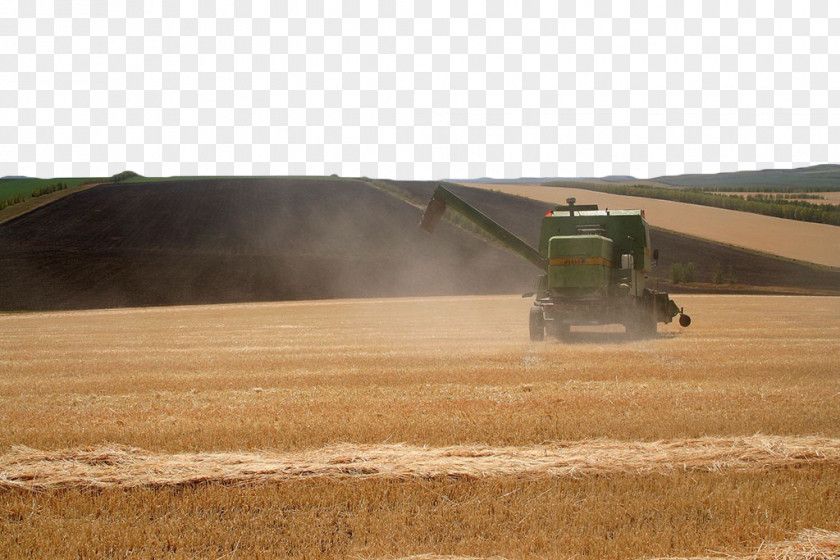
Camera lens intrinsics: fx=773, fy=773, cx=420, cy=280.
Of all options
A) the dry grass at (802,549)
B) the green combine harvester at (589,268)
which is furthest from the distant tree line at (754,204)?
the dry grass at (802,549)

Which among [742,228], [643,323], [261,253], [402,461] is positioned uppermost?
[742,228]

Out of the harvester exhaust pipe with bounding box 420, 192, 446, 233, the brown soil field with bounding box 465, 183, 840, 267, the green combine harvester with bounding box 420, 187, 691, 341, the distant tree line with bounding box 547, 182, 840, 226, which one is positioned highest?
the distant tree line with bounding box 547, 182, 840, 226

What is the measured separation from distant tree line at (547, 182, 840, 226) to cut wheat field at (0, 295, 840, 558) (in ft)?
240

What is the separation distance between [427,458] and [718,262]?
5983 centimetres

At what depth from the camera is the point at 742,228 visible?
74625 mm

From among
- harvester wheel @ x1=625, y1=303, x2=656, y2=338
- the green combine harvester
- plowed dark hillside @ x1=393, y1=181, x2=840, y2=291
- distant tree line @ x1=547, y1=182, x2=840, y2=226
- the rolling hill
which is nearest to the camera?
the green combine harvester

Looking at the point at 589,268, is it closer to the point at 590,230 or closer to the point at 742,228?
the point at 590,230

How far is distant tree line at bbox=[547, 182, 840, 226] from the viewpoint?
80062 mm

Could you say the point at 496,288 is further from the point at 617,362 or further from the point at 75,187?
the point at 75,187

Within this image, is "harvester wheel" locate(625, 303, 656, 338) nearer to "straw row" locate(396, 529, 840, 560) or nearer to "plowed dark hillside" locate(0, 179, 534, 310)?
"straw row" locate(396, 529, 840, 560)

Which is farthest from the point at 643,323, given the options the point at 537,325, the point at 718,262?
the point at 718,262

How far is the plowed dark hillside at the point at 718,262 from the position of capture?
57.4 metres

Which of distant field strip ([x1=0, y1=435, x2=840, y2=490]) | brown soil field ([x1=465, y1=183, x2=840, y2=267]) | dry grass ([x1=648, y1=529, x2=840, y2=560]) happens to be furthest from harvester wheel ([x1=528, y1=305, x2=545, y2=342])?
brown soil field ([x1=465, y1=183, x2=840, y2=267])

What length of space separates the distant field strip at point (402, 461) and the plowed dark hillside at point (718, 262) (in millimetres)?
51161
